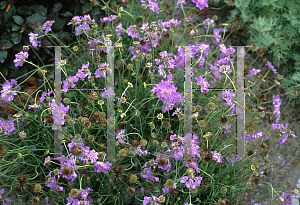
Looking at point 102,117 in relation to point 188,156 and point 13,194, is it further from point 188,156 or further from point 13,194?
point 13,194

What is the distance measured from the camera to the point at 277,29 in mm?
2951

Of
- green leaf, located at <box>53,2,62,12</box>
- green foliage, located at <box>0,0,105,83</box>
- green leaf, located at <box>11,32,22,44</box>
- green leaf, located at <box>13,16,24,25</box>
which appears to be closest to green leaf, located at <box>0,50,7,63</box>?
green foliage, located at <box>0,0,105,83</box>

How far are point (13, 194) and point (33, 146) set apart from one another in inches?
15.8

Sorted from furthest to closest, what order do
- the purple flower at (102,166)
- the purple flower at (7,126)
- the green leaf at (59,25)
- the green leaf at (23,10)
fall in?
the green leaf at (59,25) < the green leaf at (23,10) < the purple flower at (7,126) < the purple flower at (102,166)

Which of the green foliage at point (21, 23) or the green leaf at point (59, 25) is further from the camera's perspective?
the green leaf at point (59, 25)

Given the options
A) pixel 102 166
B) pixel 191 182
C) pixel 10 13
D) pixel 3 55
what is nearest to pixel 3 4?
pixel 10 13

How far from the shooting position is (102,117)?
1716mm

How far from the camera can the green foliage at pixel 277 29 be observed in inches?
111

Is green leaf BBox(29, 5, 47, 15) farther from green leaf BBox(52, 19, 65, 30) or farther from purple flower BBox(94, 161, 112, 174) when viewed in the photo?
purple flower BBox(94, 161, 112, 174)

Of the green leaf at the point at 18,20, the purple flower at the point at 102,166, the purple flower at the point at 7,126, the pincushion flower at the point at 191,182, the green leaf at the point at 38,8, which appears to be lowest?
the pincushion flower at the point at 191,182

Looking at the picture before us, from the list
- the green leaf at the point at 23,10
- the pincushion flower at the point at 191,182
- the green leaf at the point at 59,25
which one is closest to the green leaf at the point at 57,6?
the green leaf at the point at 59,25

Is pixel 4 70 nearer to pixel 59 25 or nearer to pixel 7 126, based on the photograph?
pixel 59 25

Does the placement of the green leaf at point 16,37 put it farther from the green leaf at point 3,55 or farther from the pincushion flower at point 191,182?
the pincushion flower at point 191,182

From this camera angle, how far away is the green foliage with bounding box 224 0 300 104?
282 cm
